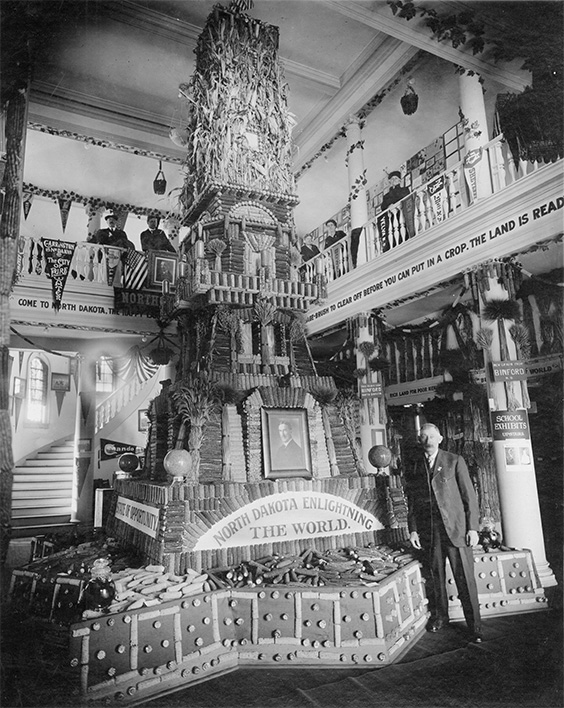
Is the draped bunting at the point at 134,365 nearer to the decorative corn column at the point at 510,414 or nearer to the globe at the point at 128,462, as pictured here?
the globe at the point at 128,462

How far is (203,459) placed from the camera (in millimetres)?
5508

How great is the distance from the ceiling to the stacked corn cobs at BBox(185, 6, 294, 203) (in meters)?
0.77

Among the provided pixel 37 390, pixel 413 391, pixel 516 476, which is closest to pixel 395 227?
pixel 413 391

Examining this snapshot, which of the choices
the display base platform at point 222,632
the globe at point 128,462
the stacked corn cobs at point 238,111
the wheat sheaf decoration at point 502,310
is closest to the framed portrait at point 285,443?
the display base platform at point 222,632

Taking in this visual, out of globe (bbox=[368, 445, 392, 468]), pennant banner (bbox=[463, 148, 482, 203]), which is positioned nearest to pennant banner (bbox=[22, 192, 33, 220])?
pennant banner (bbox=[463, 148, 482, 203])

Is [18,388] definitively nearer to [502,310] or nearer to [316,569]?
[316,569]

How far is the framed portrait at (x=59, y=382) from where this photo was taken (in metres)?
13.1

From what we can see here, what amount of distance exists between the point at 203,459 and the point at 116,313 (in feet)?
20.0

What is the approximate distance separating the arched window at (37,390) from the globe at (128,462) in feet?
23.5

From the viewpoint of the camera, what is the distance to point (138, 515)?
5457mm

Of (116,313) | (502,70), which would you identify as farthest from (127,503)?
(502,70)

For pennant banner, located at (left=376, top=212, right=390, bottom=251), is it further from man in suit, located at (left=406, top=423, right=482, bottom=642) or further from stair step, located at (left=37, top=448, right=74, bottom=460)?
stair step, located at (left=37, top=448, right=74, bottom=460)

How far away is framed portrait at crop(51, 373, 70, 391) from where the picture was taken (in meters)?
13.1

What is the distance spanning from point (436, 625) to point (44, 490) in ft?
35.8
